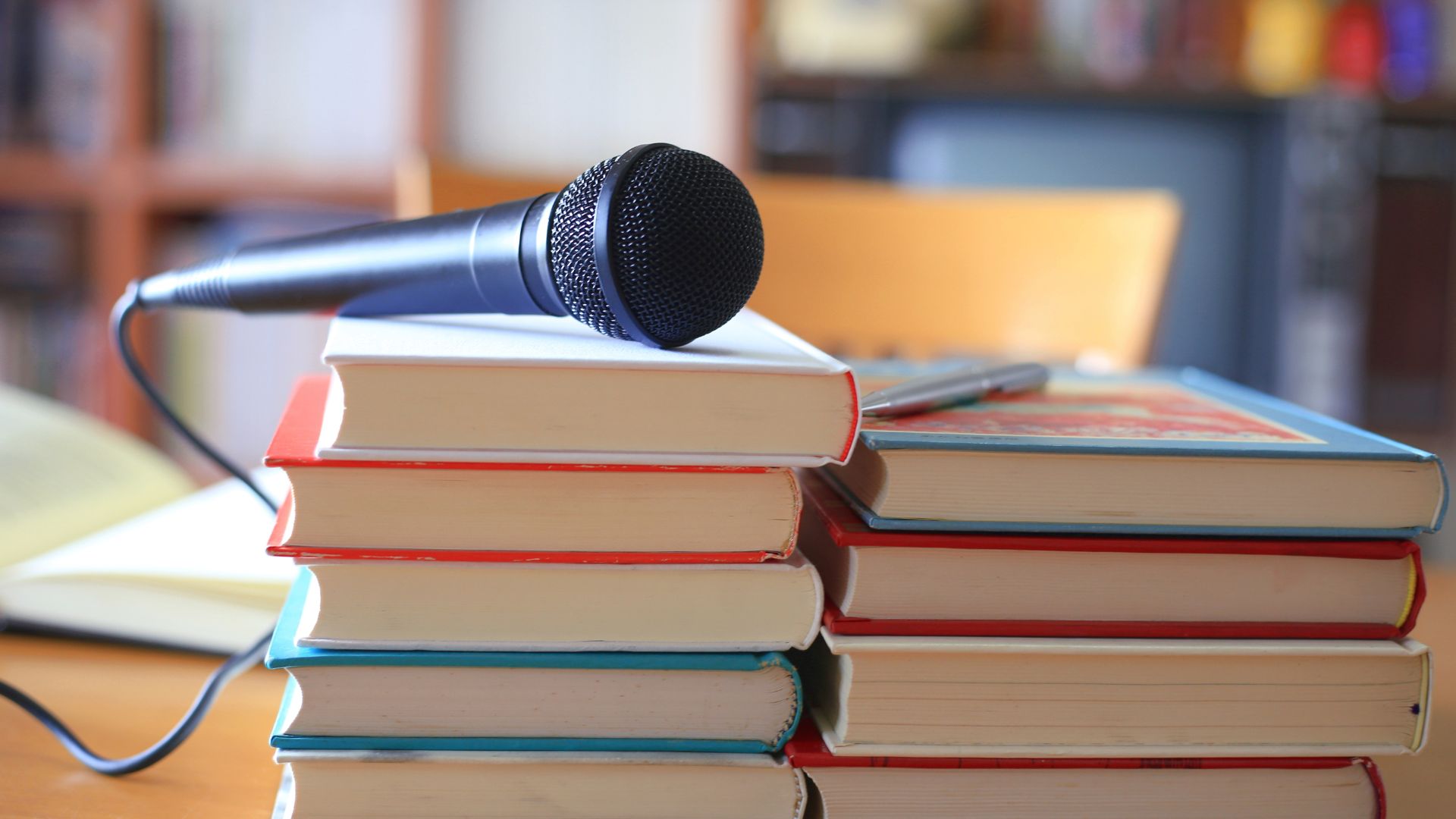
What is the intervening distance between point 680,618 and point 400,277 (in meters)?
0.16

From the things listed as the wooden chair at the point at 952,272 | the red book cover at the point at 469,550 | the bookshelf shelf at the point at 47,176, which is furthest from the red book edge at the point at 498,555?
the bookshelf shelf at the point at 47,176

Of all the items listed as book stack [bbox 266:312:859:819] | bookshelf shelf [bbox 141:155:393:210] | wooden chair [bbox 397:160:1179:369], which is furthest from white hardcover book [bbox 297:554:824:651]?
bookshelf shelf [bbox 141:155:393:210]

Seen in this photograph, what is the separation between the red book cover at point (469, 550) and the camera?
339 millimetres

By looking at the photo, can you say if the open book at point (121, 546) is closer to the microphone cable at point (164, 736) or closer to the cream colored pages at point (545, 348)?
the microphone cable at point (164, 736)

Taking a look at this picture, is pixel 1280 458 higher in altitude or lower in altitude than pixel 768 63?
lower

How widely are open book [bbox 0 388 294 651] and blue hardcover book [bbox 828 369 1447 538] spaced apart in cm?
30

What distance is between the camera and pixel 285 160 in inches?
79.4

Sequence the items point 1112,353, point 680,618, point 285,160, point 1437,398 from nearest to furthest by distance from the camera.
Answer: point 680,618
point 1112,353
point 285,160
point 1437,398

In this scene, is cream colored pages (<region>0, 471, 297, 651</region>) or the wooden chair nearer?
cream colored pages (<region>0, 471, 297, 651</region>)

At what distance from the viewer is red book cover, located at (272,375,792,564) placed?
339 millimetres

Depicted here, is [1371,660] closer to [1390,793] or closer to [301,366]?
[1390,793]

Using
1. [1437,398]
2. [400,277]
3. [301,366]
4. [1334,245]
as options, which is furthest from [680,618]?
→ [1437,398]

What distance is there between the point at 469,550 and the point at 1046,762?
19 centimetres

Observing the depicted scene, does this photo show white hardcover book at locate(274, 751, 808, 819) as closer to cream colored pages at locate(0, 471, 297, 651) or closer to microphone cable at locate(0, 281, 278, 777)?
microphone cable at locate(0, 281, 278, 777)
